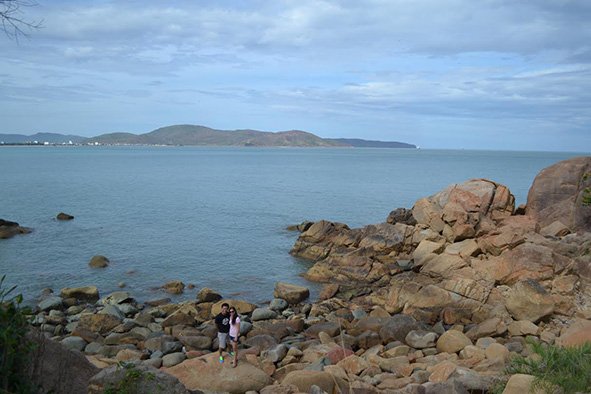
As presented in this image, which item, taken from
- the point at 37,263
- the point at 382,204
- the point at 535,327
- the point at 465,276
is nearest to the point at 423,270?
the point at 465,276

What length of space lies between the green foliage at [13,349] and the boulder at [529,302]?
18.8 m

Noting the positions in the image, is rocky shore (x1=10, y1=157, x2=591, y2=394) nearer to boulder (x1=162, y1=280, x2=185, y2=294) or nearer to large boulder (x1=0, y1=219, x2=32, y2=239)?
boulder (x1=162, y1=280, x2=185, y2=294)

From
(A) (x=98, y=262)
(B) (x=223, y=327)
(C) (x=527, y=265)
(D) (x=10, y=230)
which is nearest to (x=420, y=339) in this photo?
(B) (x=223, y=327)

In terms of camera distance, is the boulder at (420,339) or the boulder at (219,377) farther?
the boulder at (420,339)

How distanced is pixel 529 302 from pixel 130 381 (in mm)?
16806

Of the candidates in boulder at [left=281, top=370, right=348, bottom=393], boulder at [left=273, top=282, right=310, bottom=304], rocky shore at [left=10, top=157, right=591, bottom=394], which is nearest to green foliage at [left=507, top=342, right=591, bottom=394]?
rocky shore at [left=10, top=157, right=591, bottom=394]

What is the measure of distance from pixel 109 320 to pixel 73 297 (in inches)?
211

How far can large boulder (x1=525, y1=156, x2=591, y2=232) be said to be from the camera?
30.6 m

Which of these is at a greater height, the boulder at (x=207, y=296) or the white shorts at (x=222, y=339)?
the white shorts at (x=222, y=339)

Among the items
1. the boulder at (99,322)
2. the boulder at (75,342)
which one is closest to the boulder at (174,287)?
the boulder at (99,322)

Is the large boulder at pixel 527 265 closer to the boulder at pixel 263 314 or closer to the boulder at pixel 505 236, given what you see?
the boulder at pixel 505 236

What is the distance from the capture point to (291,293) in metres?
26.6

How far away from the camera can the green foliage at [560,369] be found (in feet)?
32.5

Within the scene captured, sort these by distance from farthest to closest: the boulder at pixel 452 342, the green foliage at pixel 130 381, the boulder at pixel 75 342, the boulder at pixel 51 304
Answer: the boulder at pixel 51 304
the boulder at pixel 75 342
the boulder at pixel 452 342
the green foliage at pixel 130 381
